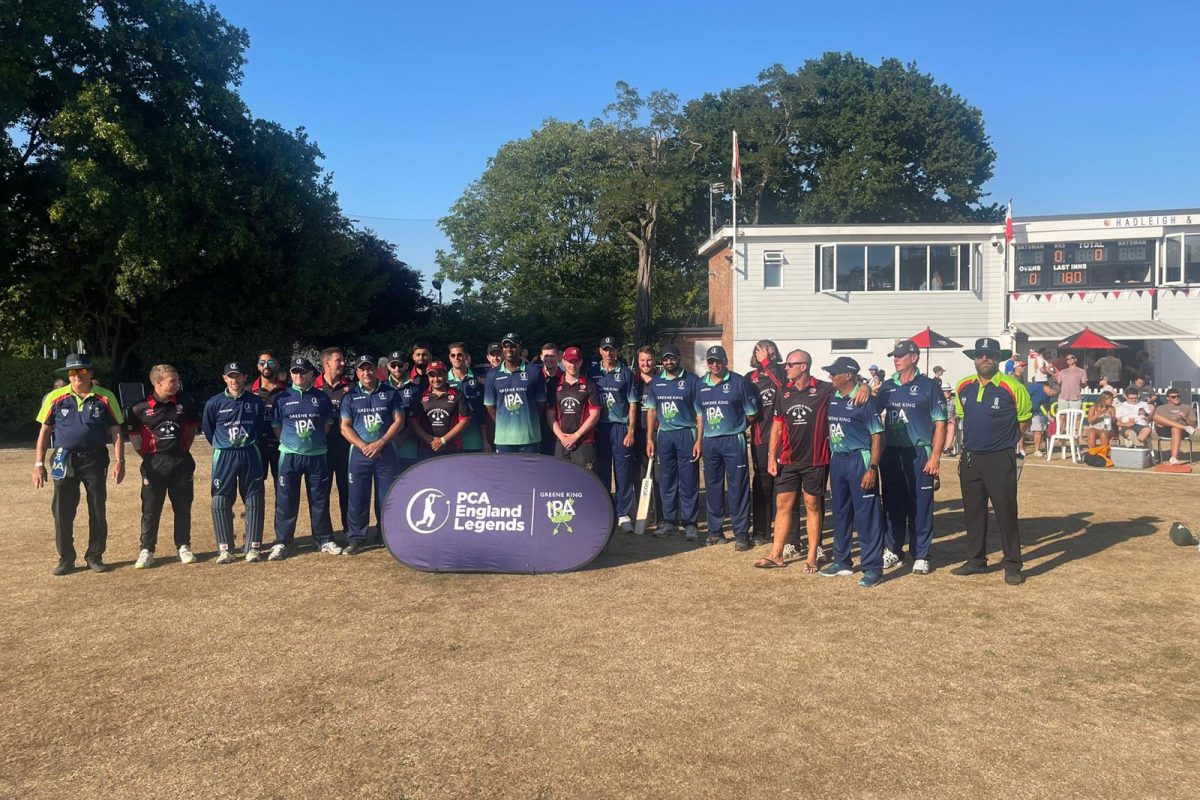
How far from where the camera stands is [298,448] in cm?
802

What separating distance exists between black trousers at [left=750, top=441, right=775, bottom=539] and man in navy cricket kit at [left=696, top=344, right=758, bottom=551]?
31 cm

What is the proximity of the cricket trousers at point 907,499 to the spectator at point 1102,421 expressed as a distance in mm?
9230

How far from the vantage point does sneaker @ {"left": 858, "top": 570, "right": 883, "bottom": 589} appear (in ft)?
22.3

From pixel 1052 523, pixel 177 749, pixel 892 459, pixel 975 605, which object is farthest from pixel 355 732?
pixel 1052 523

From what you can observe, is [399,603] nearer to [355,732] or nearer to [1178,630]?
[355,732]

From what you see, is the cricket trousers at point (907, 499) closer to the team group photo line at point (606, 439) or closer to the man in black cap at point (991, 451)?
the team group photo line at point (606, 439)

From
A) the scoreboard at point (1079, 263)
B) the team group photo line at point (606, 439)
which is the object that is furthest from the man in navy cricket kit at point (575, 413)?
the scoreboard at point (1079, 263)

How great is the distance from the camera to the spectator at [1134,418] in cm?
1483

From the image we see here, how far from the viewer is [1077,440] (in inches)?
606

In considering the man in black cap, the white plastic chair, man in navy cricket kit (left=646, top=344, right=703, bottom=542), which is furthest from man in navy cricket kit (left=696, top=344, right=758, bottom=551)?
the white plastic chair

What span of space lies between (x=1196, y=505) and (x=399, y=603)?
378 inches

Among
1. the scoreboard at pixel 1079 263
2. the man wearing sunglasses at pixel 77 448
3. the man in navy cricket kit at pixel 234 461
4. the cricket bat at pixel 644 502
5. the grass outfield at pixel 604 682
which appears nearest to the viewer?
the grass outfield at pixel 604 682

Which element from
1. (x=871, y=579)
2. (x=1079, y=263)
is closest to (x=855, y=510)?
(x=871, y=579)

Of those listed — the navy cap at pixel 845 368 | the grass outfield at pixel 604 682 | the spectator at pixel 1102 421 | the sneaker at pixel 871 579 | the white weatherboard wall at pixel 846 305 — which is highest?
the white weatherboard wall at pixel 846 305
